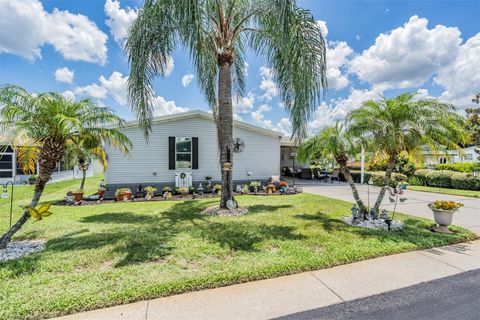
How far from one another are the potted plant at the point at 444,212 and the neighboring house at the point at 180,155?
8.39 meters

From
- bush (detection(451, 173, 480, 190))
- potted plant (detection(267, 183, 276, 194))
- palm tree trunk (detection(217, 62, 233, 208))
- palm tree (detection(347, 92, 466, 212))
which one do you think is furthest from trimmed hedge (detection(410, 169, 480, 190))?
palm tree trunk (detection(217, 62, 233, 208))

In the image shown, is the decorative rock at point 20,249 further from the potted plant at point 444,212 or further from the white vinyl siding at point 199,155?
the potted plant at point 444,212

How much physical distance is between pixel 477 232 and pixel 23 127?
10156 millimetres

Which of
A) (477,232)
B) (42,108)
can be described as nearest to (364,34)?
(477,232)

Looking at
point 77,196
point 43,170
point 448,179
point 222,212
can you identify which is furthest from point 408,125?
point 448,179

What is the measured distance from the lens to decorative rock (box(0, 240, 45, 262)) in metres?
4.12

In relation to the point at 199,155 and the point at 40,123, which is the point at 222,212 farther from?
the point at 199,155

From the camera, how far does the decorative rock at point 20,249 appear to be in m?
4.12

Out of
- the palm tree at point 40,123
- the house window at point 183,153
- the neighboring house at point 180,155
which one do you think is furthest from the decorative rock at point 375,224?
the house window at point 183,153

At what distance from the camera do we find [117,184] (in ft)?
35.9

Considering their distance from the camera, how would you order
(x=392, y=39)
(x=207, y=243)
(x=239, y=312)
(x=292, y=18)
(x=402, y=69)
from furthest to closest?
1. (x=402, y=69)
2. (x=392, y=39)
3. (x=292, y=18)
4. (x=207, y=243)
5. (x=239, y=312)

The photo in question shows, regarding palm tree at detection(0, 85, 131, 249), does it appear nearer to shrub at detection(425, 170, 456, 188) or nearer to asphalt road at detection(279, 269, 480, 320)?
asphalt road at detection(279, 269, 480, 320)

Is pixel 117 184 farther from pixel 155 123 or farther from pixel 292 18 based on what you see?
pixel 292 18

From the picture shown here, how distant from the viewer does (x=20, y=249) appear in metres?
4.45
